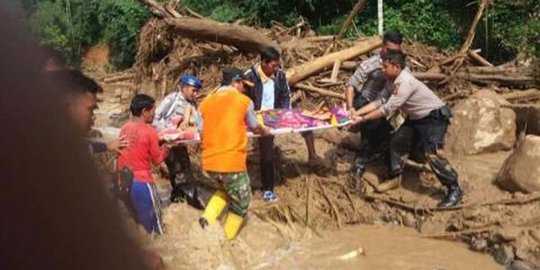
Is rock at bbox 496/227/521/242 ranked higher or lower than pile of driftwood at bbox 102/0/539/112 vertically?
lower

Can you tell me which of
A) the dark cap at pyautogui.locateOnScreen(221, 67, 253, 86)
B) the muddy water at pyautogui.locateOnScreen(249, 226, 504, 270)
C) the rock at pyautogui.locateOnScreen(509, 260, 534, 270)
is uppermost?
the dark cap at pyautogui.locateOnScreen(221, 67, 253, 86)

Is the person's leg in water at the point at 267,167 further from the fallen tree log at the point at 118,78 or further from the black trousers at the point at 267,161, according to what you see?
the fallen tree log at the point at 118,78

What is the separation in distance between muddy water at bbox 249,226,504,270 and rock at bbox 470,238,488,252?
2.7 inches

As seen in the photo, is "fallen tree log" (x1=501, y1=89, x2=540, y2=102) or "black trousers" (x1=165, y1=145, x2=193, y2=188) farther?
"fallen tree log" (x1=501, y1=89, x2=540, y2=102)

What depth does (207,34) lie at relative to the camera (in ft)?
37.5

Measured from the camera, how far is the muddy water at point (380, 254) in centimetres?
689

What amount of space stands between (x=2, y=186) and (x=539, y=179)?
23.7 feet

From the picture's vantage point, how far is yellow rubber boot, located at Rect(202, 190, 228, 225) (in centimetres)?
675

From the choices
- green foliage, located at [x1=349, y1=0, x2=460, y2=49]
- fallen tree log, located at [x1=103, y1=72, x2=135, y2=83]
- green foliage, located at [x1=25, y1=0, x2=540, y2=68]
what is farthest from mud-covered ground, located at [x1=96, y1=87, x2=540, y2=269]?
green foliage, located at [x1=349, y1=0, x2=460, y2=49]

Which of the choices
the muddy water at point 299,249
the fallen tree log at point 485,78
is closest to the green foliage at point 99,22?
the fallen tree log at point 485,78

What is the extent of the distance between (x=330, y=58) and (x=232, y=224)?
512 centimetres

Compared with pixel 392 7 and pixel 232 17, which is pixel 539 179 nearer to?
pixel 392 7

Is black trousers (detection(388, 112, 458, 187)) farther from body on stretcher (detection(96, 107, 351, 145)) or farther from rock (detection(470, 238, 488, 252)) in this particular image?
body on stretcher (detection(96, 107, 351, 145))

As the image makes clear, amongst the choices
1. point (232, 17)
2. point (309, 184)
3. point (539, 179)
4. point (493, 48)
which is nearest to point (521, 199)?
point (539, 179)
